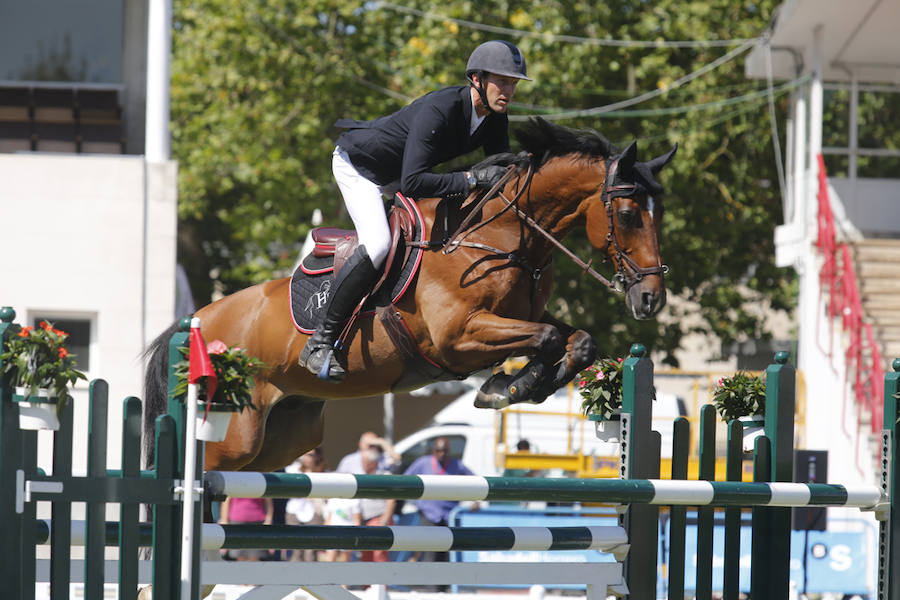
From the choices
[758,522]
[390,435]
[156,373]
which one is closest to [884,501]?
[758,522]

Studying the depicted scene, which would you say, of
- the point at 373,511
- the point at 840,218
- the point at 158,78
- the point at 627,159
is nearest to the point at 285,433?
the point at 627,159

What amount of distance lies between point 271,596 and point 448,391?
50.4 ft

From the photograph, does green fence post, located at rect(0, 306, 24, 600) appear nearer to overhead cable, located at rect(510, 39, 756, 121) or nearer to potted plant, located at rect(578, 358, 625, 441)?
potted plant, located at rect(578, 358, 625, 441)

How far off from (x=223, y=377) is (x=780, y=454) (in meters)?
2.08

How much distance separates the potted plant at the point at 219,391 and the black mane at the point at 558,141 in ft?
7.07

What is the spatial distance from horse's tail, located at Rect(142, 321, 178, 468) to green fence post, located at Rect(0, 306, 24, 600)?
225 cm

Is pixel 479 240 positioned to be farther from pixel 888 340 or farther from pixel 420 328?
pixel 888 340

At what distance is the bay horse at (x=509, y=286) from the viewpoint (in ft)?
15.6

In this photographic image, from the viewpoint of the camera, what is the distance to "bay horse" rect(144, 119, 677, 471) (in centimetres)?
476

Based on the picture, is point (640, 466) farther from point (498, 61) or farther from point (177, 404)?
point (498, 61)

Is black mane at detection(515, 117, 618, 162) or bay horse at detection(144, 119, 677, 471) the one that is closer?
bay horse at detection(144, 119, 677, 471)

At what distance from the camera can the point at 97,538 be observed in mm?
3312

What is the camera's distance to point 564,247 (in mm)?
4918

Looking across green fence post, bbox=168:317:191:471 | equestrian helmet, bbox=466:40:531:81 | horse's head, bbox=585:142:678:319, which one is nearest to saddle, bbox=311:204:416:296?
equestrian helmet, bbox=466:40:531:81
